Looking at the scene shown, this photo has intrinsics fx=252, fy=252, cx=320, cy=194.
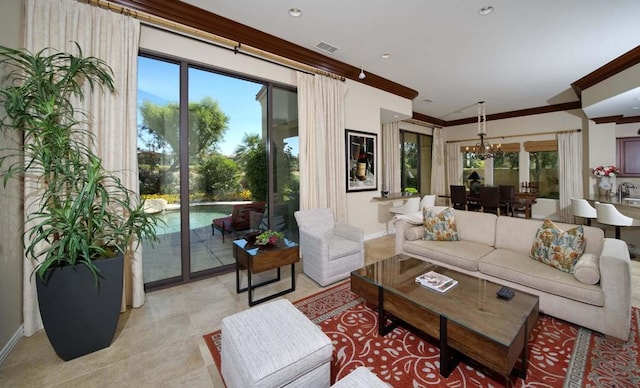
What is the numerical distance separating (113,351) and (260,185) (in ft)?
7.41

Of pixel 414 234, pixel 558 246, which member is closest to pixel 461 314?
pixel 558 246

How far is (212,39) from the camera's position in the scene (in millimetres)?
2910

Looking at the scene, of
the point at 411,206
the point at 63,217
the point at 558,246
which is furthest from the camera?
the point at 411,206

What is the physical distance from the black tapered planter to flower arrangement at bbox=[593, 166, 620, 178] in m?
8.25

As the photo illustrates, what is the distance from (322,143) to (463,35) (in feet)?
7.41

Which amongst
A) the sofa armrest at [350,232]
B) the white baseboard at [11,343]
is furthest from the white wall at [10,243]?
the sofa armrest at [350,232]

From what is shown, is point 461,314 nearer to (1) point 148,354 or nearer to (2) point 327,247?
(2) point 327,247

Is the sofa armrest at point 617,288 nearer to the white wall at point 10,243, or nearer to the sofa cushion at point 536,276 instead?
the sofa cushion at point 536,276

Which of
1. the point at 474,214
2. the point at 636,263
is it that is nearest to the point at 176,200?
the point at 474,214

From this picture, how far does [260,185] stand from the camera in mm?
3598

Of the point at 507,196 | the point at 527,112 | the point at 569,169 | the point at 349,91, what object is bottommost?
the point at 507,196

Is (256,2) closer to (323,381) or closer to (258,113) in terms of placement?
(258,113)

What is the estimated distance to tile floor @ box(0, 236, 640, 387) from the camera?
162cm

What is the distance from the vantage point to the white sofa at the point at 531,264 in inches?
72.7
